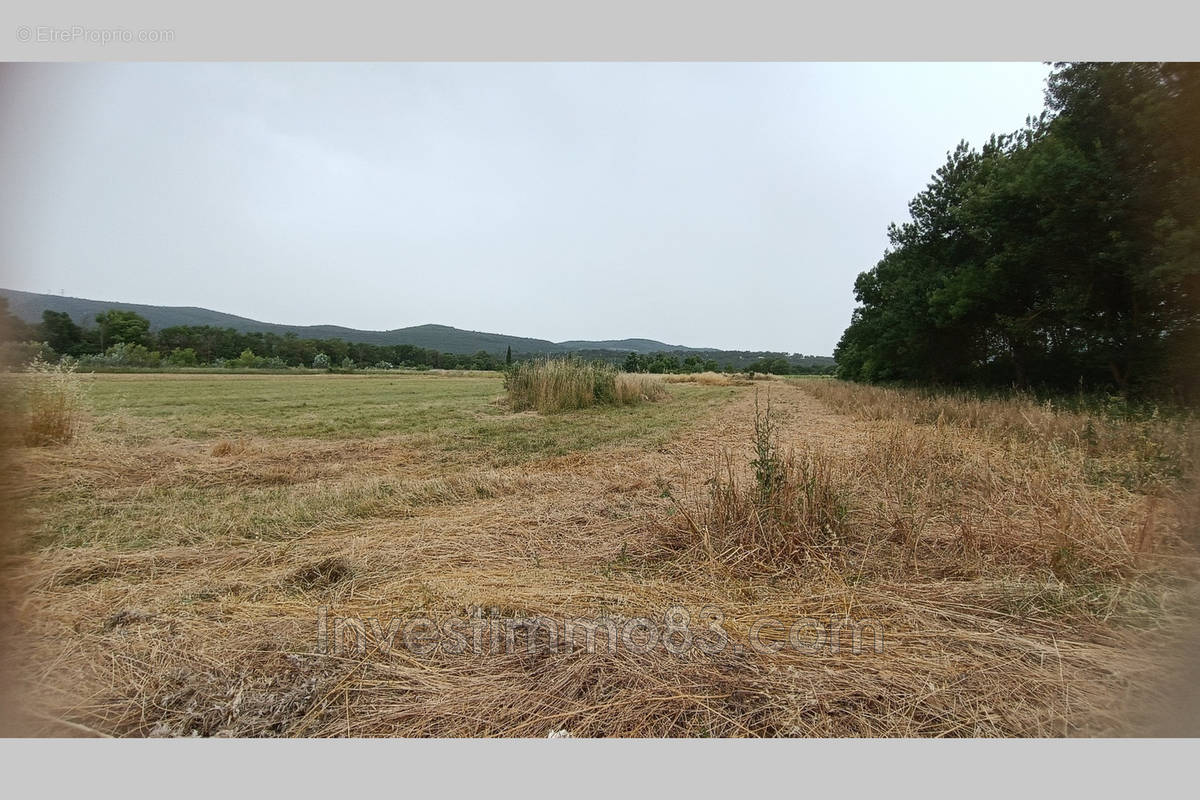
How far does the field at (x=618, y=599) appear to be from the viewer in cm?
158

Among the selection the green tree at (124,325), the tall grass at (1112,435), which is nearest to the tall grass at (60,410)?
the green tree at (124,325)

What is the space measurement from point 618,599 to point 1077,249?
1478 centimetres

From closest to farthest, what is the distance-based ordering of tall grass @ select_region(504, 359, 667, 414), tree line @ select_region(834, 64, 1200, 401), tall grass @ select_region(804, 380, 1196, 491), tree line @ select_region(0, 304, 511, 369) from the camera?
1. tree line @ select_region(0, 304, 511, 369)
2. tree line @ select_region(834, 64, 1200, 401)
3. tall grass @ select_region(804, 380, 1196, 491)
4. tall grass @ select_region(504, 359, 667, 414)

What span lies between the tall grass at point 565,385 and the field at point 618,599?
32.6 ft

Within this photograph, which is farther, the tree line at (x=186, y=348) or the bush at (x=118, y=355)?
the bush at (x=118, y=355)

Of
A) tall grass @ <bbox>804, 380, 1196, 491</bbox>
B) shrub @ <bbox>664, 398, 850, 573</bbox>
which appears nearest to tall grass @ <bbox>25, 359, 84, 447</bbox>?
shrub @ <bbox>664, 398, 850, 573</bbox>

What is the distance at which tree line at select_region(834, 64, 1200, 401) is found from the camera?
3555 mm

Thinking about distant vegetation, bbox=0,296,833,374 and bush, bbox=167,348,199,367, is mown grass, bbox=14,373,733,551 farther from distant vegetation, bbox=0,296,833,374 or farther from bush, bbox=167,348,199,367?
bush, bbox=167,348,199,367

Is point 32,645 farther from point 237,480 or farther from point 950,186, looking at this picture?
point 950,186

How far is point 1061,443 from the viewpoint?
229 inches

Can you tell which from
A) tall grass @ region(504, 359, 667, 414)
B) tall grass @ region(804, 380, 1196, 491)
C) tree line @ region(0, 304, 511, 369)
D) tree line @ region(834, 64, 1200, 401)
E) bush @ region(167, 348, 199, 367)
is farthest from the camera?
tall grass @ region(504, 359, 667, 414)

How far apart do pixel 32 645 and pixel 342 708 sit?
44.5 inches

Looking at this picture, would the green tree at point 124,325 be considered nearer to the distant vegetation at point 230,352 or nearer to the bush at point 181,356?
the distant vegetation at point 230,352

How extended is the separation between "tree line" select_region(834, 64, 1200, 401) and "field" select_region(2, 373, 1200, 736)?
4.11ft
